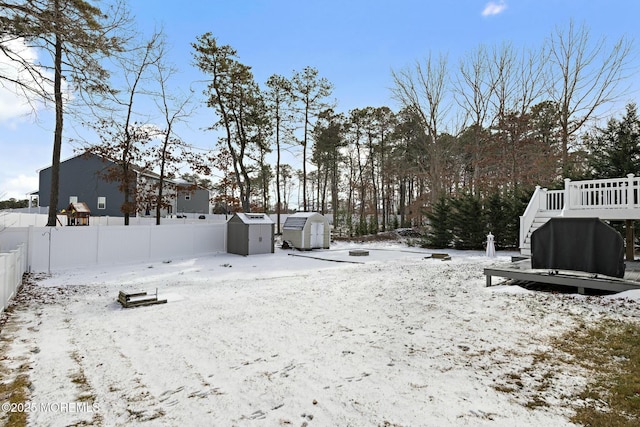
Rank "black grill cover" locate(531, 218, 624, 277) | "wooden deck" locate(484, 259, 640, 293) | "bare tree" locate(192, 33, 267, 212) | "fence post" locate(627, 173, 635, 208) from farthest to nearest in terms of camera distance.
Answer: "bare tree" locate(192, 33, 267, 212) → "fence post" locate(627, 173, 635, 208) → "black grill cover" locate(531, 218, 624, 277) → "wooden deck" locate(484, 259, 640, 293)

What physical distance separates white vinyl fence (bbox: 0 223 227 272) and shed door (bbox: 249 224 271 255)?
1801 millimetres

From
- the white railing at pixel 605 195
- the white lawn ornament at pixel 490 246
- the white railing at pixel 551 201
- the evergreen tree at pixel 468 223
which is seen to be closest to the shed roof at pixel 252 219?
the evergreen tree at pixel 468 223

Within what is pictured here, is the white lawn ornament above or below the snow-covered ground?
above

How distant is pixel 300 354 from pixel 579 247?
609cm

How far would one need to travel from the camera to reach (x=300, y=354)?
390cm

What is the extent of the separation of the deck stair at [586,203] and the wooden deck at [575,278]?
1904 millimetres

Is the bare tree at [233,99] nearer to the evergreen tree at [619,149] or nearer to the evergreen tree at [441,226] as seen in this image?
the evergreen tree at [441,226]

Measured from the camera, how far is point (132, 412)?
2.71 meters

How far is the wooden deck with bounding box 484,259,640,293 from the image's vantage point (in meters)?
6.02

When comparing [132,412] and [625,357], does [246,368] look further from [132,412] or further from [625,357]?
[625,357]

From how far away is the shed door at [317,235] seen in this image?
659 inches

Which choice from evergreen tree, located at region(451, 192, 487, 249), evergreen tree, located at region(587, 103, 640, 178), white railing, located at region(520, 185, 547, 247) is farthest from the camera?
evergreen tree, located at region(451, 192, 487, 249)

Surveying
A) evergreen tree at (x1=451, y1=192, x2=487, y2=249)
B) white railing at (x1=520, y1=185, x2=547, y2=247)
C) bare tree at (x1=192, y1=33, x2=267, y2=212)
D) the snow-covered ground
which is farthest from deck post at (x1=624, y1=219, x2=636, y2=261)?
→ bare tree at (x1=192, y1=33, x2=267, y2=212)

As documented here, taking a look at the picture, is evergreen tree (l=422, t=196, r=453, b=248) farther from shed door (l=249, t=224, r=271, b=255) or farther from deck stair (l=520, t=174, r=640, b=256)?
shed door (l=249, t=224, r=271, b=255)
